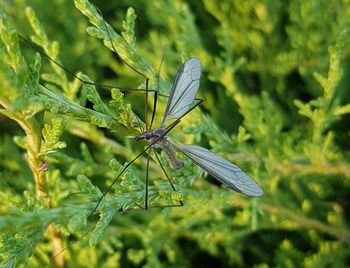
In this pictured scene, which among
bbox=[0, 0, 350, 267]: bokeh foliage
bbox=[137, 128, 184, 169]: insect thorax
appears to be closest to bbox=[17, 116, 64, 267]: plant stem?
bbox=[0, 0, 350, 267]: bokeh foliage

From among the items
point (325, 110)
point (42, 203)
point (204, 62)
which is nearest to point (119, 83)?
point (204, 62)

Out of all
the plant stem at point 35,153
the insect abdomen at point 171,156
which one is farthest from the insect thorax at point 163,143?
the plant stem at point 35,153

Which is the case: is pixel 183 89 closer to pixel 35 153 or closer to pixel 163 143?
pixel 163 143

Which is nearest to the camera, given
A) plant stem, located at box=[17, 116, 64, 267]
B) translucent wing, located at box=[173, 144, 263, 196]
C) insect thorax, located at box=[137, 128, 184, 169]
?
plant stem, located at box=[17, 116, 64, 267]

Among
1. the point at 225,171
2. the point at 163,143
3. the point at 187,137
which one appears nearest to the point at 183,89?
the point at 163,143

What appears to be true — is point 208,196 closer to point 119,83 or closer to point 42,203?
point 42,203

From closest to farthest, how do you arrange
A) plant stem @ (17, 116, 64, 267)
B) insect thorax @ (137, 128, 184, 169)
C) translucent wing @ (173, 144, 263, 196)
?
plant stem @ (17, 116, 64, 267), translucent wing @ (173, 144, 263, 196), insect thorax @ (137, 128, 184, 169)

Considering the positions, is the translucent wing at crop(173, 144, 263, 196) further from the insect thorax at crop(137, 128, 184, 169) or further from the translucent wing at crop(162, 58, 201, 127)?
the translucent wing at crop(162, 58, 201, 127)

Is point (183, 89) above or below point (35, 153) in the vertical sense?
above
